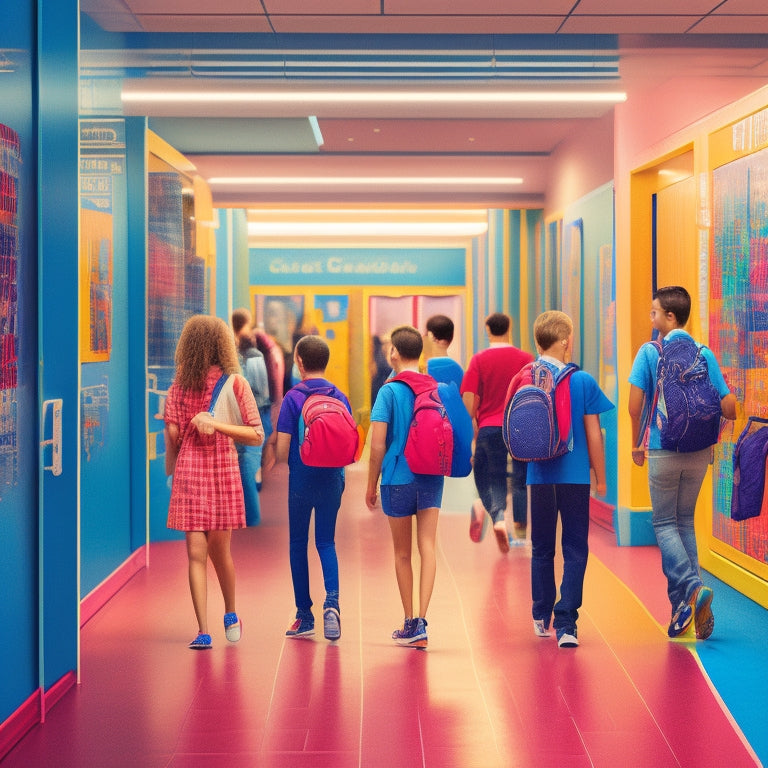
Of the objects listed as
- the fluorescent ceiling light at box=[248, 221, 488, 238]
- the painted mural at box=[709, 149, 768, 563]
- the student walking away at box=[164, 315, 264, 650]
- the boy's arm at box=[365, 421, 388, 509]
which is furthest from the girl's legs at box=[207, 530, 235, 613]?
the fluorescent ceiling light at box=[248, 221, 488, 238]

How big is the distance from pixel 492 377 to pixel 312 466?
2247 mm

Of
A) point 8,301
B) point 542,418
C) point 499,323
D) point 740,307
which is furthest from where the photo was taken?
point 499,323

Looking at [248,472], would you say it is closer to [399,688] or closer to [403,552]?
[403,552]

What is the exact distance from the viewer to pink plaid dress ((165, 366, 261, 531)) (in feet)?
15.1

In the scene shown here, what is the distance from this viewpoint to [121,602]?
5699 millimetres

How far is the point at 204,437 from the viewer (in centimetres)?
461

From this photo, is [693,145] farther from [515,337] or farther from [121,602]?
[515,337]

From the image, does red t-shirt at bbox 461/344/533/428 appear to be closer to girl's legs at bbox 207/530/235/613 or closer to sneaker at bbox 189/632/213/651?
girl's legs at bbox 207/530/235/613

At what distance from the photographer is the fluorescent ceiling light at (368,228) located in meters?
15.5

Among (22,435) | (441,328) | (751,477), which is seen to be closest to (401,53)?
(441,328)

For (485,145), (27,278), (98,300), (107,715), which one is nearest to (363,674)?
(107,715)

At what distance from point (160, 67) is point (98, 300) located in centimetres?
150

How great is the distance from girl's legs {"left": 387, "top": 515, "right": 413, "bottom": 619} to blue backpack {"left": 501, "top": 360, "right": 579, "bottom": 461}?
0.60 m

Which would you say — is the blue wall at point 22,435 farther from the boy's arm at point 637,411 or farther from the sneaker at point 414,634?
the boy's arm at point 637,411
